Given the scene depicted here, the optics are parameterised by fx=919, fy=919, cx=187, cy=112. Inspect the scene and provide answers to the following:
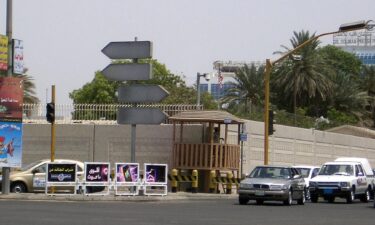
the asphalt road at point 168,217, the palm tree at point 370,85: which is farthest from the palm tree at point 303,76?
the asphalt road at point 168,217

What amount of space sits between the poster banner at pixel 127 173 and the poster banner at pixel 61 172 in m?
1.88

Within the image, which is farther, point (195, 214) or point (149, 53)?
point (149, 53)

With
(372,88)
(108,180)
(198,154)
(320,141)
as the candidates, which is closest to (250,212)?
(108,180)

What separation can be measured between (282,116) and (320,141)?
3046 mm

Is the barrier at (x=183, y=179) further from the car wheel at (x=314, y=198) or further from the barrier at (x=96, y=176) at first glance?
the barrier at (x=96, y=176)

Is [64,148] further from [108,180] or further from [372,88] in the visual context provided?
[372,88]

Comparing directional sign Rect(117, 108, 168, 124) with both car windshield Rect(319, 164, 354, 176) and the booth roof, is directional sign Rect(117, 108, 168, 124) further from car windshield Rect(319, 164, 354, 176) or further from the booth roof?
car windshield Rect(319, 164, 354, 176)

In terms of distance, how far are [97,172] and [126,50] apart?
5116 millimetres

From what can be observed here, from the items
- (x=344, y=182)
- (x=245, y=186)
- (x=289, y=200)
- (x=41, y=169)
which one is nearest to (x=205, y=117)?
(x=344, y=182)

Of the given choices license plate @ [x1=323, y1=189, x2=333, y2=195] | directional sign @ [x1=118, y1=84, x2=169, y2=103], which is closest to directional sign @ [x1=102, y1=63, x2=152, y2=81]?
directional sign @ [x1=118, y1=84, x2=169, y2=103]

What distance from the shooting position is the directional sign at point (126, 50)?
3634 cm

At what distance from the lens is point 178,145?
44.0 metres

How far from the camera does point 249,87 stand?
82.9 metres

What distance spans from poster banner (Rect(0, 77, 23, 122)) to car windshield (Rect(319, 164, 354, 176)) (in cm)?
1328
